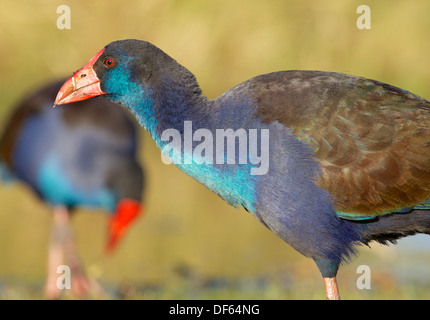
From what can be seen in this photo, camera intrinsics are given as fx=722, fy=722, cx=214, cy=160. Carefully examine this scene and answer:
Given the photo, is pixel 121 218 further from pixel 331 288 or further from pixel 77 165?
pixel 331 288

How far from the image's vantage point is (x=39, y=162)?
17.7 feet

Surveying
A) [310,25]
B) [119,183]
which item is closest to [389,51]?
[310,25]

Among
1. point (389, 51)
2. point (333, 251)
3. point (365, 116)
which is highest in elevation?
point (389, 51)

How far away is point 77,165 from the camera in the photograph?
5352 mm

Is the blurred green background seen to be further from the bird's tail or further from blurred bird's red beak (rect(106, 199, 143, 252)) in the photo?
the bird's tail

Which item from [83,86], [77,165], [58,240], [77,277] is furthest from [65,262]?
[83,86]

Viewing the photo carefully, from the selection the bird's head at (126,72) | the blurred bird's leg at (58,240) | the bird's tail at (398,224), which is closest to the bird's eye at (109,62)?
the bird's head at (126,72)

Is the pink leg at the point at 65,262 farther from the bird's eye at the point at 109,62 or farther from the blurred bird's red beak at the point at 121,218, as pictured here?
the bird's eye at the point at 109,62

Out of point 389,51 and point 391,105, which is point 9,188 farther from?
point 391,105

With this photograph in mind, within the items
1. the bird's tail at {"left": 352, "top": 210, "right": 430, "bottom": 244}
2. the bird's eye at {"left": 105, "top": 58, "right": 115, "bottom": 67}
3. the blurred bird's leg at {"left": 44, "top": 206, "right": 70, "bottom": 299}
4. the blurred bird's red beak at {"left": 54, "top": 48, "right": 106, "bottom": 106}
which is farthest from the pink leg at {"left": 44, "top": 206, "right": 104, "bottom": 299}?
the bird's tail at {"left": 352, "top": 210, "right": 430, "bottom": 244}

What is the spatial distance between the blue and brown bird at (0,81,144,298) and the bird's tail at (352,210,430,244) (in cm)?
246

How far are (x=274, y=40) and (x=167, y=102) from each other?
217 inches

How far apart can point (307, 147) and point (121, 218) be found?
2565 millimetres

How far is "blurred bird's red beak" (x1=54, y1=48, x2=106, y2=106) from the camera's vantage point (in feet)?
10.8
